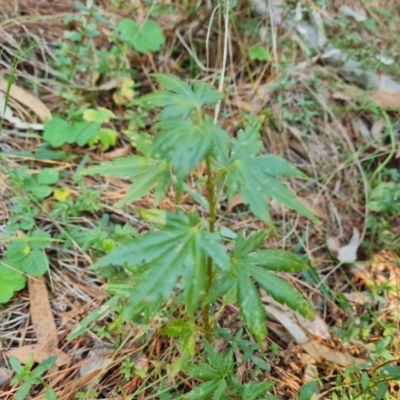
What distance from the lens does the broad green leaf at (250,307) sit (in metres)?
1.04

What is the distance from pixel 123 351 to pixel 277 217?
0.96 meters

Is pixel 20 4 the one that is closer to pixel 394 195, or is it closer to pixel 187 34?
pixel 187 34

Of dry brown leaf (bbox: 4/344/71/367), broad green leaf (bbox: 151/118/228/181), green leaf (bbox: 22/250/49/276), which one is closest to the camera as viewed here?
broad green leaf (bbox: 151/118/228/181)

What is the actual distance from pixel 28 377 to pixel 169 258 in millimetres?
792

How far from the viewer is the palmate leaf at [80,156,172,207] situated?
3.31 feet

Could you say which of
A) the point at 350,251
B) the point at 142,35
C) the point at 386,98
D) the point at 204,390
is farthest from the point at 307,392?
the point at 142,35

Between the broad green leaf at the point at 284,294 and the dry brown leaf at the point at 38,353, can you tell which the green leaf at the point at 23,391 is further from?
the broad green leaf at the point at 284,294

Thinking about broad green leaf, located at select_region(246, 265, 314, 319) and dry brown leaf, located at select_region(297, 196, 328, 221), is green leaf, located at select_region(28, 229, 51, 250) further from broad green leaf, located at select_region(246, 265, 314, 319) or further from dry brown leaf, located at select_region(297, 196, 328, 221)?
dry brown leaf, located at select_region(297, 196, 328, 221)

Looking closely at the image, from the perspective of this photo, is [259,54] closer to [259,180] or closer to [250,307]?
[259,180]

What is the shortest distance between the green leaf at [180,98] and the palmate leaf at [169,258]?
228 mm

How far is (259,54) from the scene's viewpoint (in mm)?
2537

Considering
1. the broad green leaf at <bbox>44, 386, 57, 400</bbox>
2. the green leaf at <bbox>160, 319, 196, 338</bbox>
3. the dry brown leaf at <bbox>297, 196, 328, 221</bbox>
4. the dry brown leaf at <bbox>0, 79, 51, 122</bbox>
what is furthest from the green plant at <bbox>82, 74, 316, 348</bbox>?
the dry brown leaf at <bbox>0, 79, 51, 122</bbox>

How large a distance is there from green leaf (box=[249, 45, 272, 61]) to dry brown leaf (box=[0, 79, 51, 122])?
45.5 inches

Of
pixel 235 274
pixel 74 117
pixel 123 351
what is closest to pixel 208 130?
pixel 235 274
